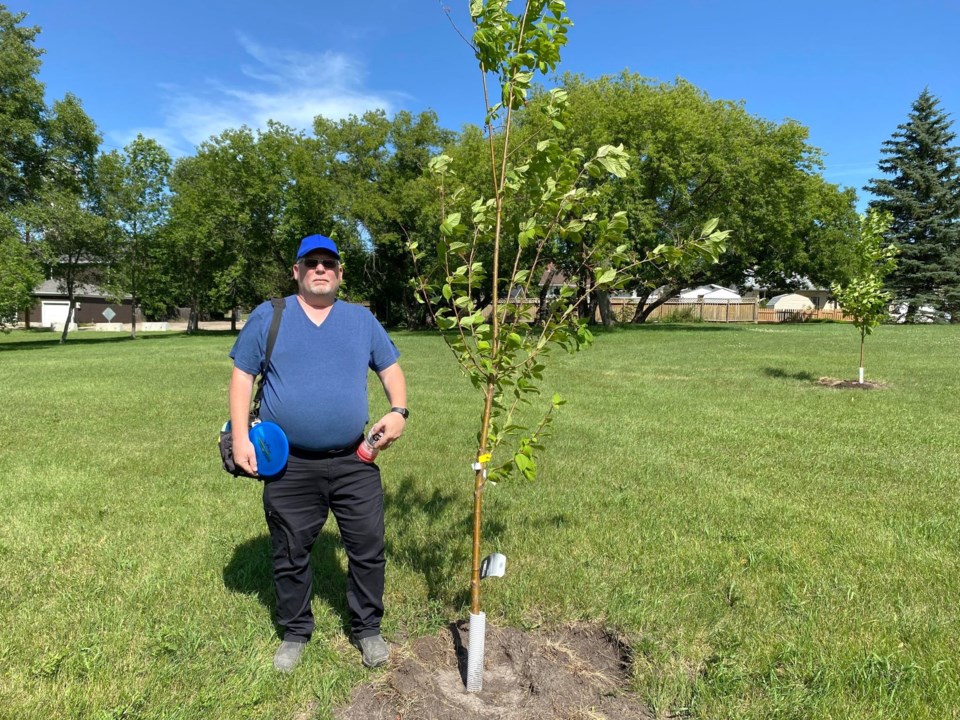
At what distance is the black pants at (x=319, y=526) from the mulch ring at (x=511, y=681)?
325 mm

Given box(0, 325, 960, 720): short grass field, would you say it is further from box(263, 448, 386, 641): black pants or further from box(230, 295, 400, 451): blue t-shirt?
box(230, 295, 400, 451): blue t-shirt

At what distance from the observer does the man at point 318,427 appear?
2764 millimetres

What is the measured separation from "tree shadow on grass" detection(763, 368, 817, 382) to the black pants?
1176cm

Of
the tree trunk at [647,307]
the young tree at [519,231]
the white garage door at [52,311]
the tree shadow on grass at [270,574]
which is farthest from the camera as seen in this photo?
the white garage door at [52,311]

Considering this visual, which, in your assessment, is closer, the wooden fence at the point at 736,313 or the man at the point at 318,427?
the man at the point at 318,427

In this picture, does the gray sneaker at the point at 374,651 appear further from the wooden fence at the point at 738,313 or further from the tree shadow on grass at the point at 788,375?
the wooden fence at the point at 738,313

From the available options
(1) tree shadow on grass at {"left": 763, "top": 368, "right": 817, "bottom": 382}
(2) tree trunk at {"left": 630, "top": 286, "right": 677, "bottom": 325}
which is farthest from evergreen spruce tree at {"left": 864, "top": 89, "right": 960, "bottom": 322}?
(1) tree shadow on grass at {"left": 763, "top": 368, "right": 817, "bottom": 382}

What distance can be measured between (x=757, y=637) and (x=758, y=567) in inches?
34.9

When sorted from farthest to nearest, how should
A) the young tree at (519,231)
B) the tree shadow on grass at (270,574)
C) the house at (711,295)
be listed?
the house at (711,295), the tree shadow on grass at (270,574), the young tree at (519,231)

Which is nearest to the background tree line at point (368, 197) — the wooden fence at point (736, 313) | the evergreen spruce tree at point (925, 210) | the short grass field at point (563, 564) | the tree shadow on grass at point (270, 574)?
the evergreen spruce tree at point (925, 210)

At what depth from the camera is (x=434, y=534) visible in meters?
4.52

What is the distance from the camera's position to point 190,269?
40.9 meters

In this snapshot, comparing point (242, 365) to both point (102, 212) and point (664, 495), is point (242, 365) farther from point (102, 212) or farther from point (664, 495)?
point (102, 212)

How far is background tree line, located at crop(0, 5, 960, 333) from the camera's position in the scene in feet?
86.3
